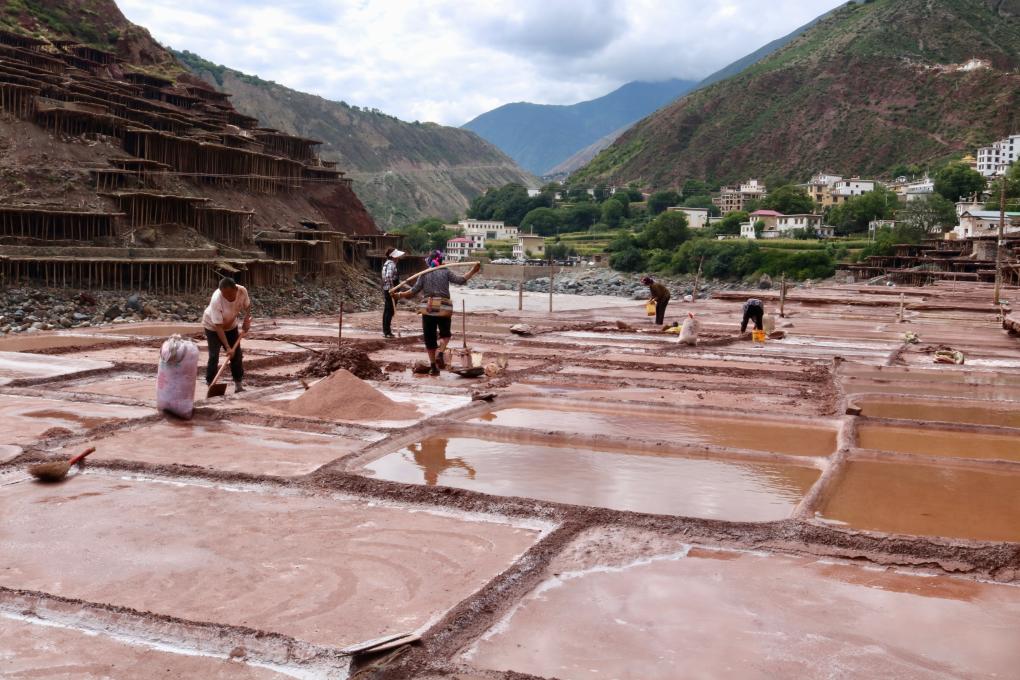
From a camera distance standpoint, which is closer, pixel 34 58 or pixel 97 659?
pixel 97 659

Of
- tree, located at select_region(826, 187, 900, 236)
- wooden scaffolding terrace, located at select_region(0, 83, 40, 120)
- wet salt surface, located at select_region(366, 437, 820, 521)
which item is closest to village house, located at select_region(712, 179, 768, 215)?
tree, located at select_region(826, 187, 900, 236)

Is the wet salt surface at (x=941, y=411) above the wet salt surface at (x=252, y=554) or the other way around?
above

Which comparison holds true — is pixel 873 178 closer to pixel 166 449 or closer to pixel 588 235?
pixel 588 235

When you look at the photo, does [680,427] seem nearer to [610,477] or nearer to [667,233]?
[610,477]

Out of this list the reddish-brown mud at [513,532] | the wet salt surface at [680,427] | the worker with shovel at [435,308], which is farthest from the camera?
the worker with shovel at [435,308]

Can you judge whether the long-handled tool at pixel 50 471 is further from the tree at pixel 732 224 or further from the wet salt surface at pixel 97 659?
the tree at pixel 732 224

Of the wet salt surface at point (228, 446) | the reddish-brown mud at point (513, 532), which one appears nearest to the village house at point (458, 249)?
the reddish-brown mud at point (513, 532)

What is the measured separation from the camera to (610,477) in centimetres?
638

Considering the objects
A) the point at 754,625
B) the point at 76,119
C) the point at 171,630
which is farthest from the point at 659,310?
the point at 76,119

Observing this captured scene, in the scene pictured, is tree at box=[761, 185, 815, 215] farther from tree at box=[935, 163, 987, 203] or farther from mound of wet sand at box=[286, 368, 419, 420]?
mound of wet sand at box=[286, 368, 419, 420]

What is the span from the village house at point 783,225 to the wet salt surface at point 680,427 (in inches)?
3114

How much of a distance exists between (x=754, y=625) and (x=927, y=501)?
264 cm

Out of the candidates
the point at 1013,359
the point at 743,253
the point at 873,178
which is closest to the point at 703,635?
the point at 1013,359

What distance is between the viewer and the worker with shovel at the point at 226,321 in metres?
9.05
